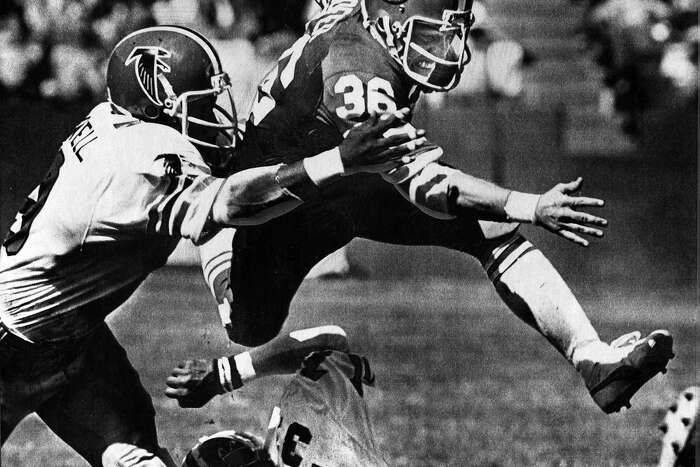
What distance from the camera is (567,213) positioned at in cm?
316

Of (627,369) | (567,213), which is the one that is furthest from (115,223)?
(627,369)

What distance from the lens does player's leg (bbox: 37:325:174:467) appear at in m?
3.71

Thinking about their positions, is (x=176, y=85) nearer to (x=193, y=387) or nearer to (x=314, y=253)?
(x=314, y=253)

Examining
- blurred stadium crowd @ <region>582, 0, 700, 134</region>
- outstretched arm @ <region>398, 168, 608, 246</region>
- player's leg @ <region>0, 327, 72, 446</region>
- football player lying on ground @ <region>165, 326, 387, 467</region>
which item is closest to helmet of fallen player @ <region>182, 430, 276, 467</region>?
football player lying on ground @ <region>165, 326, 387, 467</region>

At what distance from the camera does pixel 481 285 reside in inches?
144

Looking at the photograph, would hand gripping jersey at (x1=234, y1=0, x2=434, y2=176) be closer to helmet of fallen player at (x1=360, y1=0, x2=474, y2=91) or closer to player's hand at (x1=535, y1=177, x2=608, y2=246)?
helmet of fallen player at (x1=360, y1=0, x2=474, y2=91)

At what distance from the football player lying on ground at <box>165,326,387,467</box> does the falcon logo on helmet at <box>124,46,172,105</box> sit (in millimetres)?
840

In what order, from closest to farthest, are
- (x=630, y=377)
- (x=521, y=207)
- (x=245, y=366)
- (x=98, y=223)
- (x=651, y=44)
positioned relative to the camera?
(x=521, y=207), (x=630, y=377), (x=98, y=223), (x=245, y=366), (x=651, y=44)

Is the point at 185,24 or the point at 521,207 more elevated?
the point at 185,24

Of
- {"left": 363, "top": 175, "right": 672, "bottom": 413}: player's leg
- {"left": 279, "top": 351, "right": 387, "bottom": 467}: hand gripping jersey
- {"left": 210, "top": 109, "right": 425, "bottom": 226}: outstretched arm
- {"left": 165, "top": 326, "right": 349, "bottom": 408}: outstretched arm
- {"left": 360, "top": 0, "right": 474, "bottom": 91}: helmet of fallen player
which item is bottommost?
{"left": 279, "top": 351, "right": 387, "bottom": 467}: hand gripping jersey

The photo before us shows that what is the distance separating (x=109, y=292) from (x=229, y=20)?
42.0 inches

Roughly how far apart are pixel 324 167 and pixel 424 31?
490 millimetres

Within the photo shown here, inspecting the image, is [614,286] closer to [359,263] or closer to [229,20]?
[359,263]

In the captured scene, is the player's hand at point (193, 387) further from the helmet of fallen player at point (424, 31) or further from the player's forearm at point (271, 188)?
the helmet of fallen player at point (424, 31)
